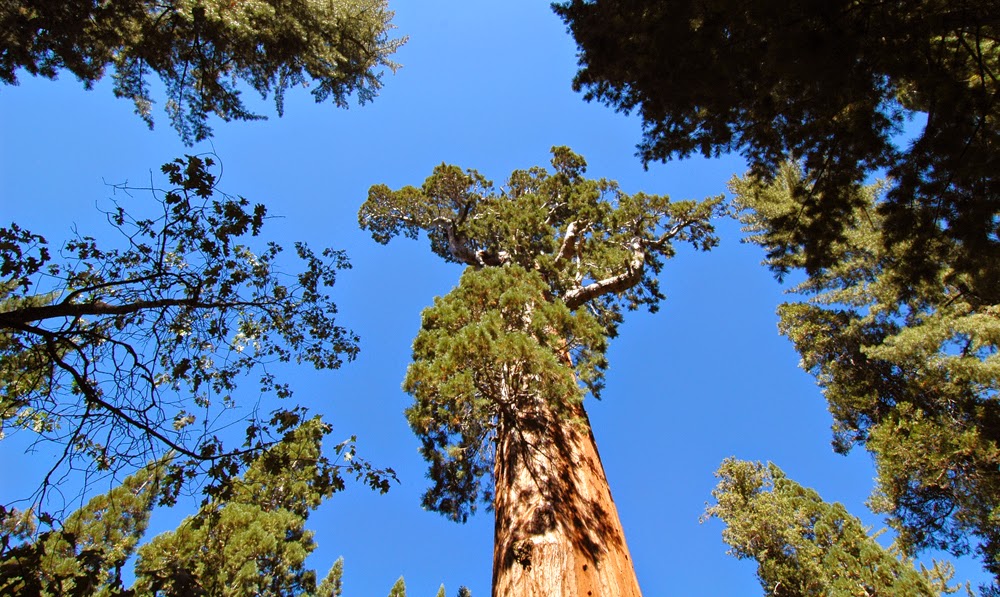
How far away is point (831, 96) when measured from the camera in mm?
4418

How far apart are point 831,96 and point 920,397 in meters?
10.2

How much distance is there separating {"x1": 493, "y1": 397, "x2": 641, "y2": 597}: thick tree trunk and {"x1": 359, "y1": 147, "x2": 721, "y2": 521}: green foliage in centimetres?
32

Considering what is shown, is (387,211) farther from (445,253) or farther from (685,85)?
(685,85)

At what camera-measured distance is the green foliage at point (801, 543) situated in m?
13.1

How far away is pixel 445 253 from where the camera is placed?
12.9 metres

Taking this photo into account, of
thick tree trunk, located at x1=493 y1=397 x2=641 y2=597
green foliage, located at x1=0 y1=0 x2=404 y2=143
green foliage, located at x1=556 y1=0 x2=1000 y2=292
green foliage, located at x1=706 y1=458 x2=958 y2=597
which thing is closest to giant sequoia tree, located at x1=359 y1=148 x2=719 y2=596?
thick tree trunk, located at x1=493 y1=397 x2=641 y2=597

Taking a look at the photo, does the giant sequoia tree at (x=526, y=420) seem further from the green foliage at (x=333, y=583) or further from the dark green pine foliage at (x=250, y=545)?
the green foliage at (x=333, y=583)

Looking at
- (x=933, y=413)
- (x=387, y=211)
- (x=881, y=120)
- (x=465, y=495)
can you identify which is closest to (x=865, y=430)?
(x=933, y=413)

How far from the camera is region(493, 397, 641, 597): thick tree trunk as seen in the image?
3943mm

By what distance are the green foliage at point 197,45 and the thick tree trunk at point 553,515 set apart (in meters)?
6.05

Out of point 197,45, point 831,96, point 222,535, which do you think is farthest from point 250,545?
point 831,96

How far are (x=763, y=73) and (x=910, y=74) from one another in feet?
3.90

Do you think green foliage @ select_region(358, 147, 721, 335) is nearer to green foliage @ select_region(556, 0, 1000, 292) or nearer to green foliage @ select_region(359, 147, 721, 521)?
green foliage @ select_region(359, 147, 721, 521)

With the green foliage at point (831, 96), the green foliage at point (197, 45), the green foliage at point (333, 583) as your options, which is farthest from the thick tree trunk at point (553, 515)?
the green foliage at point (333, 583)
